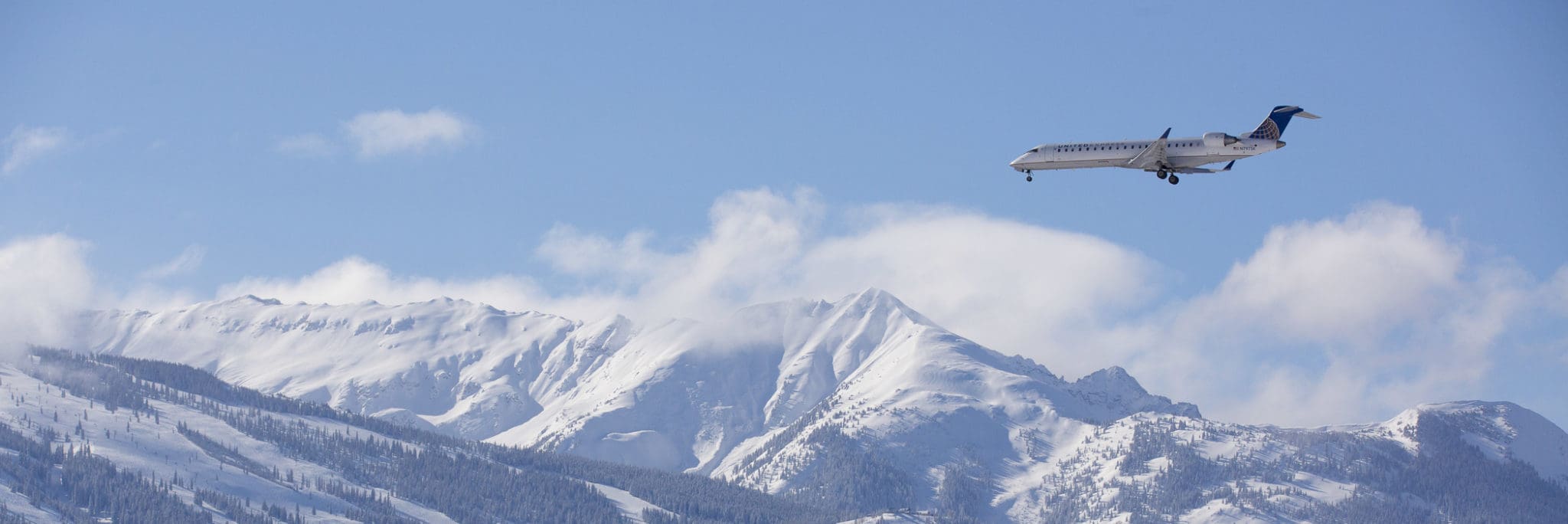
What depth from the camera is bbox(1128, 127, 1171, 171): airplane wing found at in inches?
6732

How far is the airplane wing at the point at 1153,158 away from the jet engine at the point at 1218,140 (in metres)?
3.78

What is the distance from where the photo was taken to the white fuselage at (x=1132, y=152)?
16838cm

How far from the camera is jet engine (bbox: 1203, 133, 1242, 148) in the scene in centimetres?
16875

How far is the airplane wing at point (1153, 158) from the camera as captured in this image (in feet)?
561

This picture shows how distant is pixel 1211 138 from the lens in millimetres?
169000

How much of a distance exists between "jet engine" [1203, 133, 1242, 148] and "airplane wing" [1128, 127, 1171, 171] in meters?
3.78

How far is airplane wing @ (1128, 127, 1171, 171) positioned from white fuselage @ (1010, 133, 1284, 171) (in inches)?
19.3

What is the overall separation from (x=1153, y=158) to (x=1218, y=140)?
6.56 m

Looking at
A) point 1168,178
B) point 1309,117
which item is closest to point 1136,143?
point 1168,178

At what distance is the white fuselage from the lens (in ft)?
552

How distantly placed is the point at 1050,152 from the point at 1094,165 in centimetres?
700

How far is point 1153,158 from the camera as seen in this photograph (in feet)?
565

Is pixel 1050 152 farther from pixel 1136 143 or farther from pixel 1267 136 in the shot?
pixel 1267 136

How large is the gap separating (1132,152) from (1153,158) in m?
4.70
